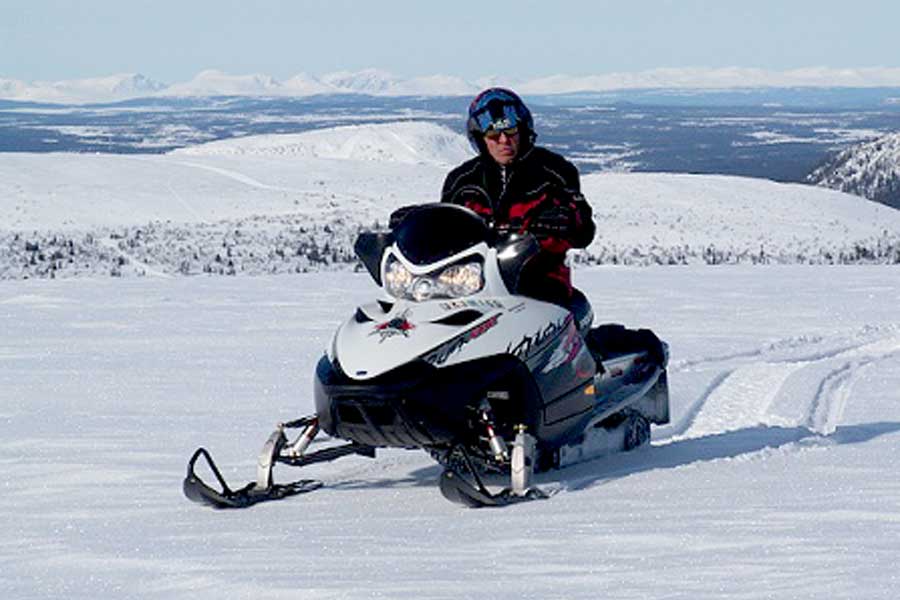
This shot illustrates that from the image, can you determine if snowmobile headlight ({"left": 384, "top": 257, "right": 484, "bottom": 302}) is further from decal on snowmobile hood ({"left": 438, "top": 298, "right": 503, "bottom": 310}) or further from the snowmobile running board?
the snowmobile running board

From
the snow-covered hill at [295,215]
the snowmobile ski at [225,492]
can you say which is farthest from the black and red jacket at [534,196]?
the snow-covered hill at [295,215]

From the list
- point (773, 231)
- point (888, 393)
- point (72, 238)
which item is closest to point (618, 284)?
point (888, 393)

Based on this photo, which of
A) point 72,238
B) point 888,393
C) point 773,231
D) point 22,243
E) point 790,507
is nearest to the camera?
point 790,507

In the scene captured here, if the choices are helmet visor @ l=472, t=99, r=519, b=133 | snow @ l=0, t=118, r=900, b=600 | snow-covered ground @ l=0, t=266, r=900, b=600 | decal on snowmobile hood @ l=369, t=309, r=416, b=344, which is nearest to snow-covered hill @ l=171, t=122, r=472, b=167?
snow @ l=0, t=118, r=900, b=600

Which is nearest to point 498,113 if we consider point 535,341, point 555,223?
point 555,223

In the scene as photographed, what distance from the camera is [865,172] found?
129 meters

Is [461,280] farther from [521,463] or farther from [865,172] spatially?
[865,172]

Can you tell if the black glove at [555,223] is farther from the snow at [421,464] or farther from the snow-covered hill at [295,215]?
the snow-covered hill at [295,215]

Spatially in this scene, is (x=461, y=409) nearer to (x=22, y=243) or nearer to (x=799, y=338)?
(x=799, y=338)

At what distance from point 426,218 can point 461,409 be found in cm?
75

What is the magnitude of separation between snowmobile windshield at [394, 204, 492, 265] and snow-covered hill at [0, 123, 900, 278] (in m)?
16.2

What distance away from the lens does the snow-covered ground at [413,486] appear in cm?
380

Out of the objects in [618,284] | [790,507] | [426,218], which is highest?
[426,218]

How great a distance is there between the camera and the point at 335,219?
34.3m
